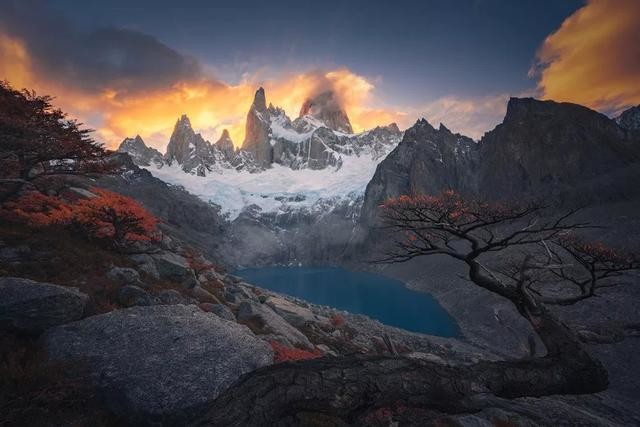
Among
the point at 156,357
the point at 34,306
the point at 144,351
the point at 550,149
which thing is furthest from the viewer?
the point at 550,149

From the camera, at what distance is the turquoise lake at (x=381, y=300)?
3233 inches

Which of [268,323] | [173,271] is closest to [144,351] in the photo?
[268,323]

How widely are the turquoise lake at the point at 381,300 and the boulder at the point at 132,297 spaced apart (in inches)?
2783

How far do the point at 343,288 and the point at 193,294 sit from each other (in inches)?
5325

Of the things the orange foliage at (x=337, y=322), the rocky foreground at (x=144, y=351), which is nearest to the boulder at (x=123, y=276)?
the rocky foreground at (x=144, y=351)

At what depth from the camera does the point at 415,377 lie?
576 cm

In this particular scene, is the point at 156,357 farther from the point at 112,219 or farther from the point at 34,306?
the point at 112,219

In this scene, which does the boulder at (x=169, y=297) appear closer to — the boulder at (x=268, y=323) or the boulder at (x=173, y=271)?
the boulder at (x=173, y=271)

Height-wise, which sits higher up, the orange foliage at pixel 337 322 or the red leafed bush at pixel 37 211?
the red leafed bush at pixel 37 211

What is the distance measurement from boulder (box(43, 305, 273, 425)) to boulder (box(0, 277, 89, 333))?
1.39 feet

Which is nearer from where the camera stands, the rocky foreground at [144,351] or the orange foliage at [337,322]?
the rocky foreground at [144,351]

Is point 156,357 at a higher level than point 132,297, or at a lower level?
lower

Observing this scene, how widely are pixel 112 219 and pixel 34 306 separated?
1104 centimetres

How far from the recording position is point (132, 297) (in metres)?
14.2
